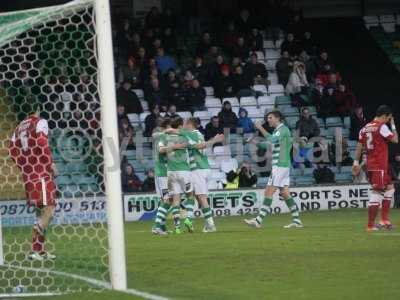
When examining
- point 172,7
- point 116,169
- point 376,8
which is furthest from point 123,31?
point 116,169

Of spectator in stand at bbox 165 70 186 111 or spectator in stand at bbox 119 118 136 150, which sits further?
spectator in stand at bbox 165 70 186 111

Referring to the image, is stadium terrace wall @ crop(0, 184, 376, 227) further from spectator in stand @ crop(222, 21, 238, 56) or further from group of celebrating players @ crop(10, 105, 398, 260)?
group of celebrating players @ crop(10, 105, 398, 260)

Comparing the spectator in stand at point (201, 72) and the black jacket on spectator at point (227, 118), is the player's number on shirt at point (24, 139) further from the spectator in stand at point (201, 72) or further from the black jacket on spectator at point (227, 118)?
the spectator in stand at point (201, 72)

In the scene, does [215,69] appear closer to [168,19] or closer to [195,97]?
[195,97]

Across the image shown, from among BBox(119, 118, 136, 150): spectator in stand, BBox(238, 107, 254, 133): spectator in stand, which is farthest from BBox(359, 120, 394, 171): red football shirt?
BBox(238, 107, 254, 133): spectator in stand

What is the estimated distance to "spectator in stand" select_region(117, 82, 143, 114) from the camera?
28547mm

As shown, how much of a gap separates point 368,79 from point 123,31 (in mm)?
7257

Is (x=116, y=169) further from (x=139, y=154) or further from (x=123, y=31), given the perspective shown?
(x=123, y=31)

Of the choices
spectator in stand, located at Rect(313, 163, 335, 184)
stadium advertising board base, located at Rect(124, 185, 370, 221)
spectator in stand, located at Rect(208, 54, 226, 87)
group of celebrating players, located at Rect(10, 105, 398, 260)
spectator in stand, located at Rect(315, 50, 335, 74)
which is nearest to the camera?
group of celebrating players, located at Rect(10, 105, 398, 260)

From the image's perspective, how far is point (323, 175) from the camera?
92.1 ft

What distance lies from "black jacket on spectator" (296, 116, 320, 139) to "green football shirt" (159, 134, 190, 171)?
375 inches

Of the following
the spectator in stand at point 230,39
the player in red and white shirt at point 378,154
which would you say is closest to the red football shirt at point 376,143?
the player in red and white shirt at point 378,154

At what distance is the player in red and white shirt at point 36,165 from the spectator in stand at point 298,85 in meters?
16.9

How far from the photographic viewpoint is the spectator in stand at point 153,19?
30.8 metres
